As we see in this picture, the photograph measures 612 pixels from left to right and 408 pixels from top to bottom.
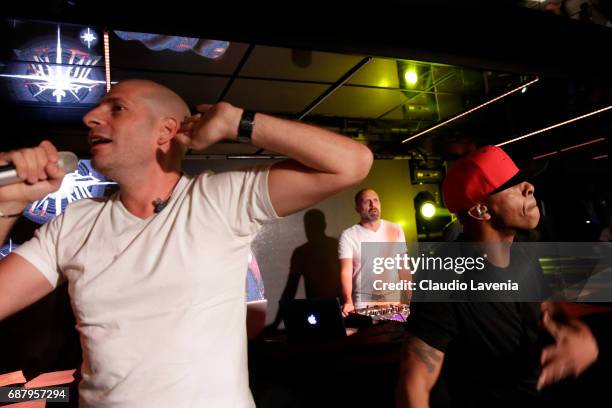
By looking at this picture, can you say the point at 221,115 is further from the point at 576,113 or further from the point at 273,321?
the point at 576,113

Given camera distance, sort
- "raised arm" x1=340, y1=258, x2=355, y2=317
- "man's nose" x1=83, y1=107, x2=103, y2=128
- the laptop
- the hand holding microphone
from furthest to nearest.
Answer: "raised arm" x1=340, y1=258, x2=355, y2=317
the laptop
"man's nose" x1=83, y1=107, x2=103, y2=128
the hand holding microphone

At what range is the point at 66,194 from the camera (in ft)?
15.6

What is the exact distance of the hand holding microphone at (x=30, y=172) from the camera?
3.24 feet

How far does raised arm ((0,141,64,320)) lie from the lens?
3.48 ft

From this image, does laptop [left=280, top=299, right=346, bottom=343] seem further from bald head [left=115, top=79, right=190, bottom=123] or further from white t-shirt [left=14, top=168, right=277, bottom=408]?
bald head [left=115, top=79, right=190, bottom=123]

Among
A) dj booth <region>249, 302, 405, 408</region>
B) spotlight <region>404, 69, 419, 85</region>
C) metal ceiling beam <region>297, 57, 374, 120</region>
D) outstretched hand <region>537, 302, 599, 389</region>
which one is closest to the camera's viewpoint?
outstretched hand <region>537, 302, 599, 389</region>

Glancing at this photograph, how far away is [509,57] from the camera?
88.0 inches

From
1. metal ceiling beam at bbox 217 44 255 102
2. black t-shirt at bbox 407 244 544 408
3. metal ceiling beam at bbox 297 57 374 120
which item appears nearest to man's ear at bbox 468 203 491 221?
black t-shirt at bbox 407 244 544 408

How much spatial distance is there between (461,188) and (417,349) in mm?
928

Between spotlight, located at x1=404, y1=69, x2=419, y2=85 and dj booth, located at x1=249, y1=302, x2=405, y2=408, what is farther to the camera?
spotlight, located at x1=404, y1=69, x2=419, y2=85

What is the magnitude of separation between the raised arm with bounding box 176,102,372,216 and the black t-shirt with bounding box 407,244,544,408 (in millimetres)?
872

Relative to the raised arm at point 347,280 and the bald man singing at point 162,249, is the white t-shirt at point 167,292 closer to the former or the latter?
the bald man singing at point 162,249

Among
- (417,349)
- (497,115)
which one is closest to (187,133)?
(417,349)

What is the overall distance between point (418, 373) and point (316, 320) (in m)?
1.16
